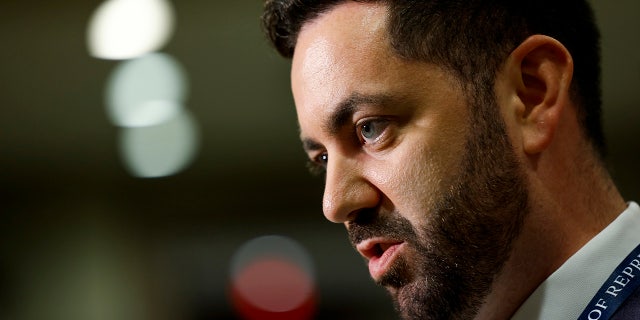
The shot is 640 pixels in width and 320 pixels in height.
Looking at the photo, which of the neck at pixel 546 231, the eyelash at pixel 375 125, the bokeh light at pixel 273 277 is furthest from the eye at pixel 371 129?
the bokeh light at pixel 273 277

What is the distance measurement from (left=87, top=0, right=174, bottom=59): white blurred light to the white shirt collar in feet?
8.95

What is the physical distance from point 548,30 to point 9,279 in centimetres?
548

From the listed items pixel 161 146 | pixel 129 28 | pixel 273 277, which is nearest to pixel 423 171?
pixel 129 28

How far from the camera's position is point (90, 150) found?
5.67 m

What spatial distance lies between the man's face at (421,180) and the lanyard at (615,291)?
14cm

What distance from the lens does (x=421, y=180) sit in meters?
1.29

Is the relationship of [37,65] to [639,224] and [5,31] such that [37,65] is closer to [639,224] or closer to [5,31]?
[5,31]

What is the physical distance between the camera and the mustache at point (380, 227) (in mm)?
1314

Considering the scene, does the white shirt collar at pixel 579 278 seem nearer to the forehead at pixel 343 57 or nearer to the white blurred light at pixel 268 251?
the forehead at pixel 343 57

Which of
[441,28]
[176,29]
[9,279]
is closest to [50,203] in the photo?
[9,279]

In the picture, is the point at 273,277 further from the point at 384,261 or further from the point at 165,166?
the point at 384,261

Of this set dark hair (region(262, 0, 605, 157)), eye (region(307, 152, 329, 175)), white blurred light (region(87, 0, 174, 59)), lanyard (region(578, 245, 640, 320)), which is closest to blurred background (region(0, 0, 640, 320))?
white blurred light (region(87, 0, 174, 59))

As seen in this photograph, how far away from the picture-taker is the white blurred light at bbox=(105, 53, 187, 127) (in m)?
4.58

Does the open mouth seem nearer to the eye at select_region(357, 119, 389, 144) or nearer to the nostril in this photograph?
the nostril
